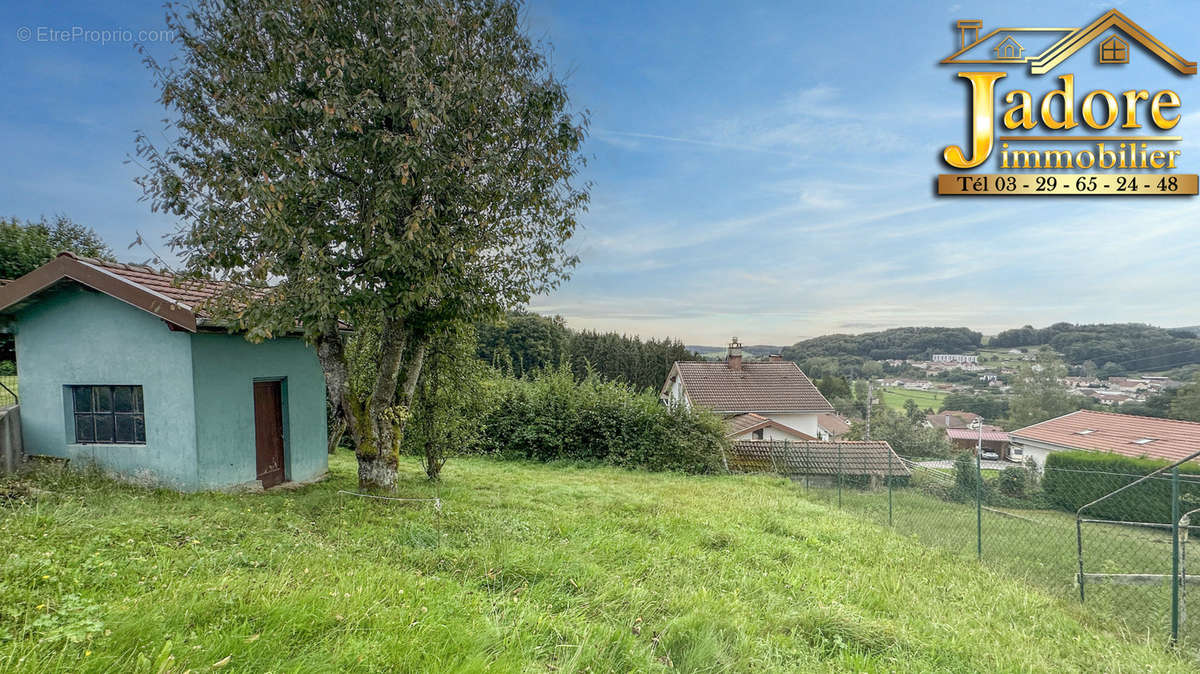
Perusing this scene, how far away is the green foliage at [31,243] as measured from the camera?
40.2 feet

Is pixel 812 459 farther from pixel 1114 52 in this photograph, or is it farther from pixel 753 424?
pixel 1114 52

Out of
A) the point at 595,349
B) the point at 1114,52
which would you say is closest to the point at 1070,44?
the point at 1114,52

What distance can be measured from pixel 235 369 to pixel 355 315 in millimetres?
2783

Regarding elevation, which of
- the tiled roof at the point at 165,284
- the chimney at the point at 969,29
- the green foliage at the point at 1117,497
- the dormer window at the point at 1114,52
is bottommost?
the green foliage at the point at 1117,497

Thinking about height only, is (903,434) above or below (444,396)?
below

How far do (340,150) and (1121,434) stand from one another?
29.8 meters

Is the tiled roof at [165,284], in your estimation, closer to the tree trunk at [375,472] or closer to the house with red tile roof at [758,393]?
A: the tree trunk at [375,472]

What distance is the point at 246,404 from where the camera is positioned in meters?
7.79

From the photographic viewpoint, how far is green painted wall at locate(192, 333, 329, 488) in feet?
23.3

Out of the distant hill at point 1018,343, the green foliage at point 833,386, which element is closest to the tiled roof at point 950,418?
the green foliage at point 833,386

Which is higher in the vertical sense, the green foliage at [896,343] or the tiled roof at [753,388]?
the green foliage at [896,343]

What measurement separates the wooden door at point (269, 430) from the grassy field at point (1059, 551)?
10432 mm

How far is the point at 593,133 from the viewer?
7.39 metres

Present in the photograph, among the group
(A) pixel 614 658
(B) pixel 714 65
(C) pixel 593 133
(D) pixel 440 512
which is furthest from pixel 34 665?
(B) pixel 714 65
